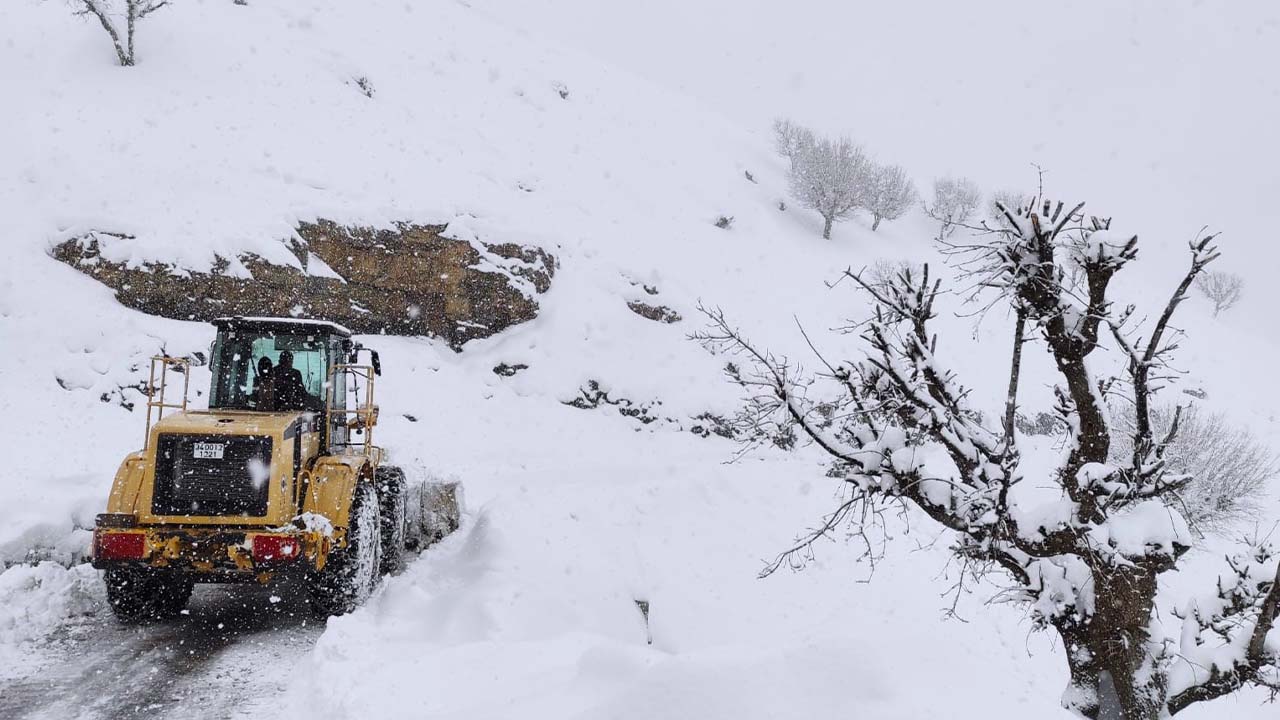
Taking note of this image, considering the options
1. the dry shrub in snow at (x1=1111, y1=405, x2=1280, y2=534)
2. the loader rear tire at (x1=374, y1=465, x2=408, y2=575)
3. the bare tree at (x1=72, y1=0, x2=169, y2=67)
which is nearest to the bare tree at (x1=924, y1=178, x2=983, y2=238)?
the dry shrub in snow at (x1=1111, y1=405, x2=1280, y2=534)

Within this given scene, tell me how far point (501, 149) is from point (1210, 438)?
22.5 m

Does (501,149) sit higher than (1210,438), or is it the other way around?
(501,149)

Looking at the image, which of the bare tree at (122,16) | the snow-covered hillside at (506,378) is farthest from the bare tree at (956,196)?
the bare tree at (122,16)

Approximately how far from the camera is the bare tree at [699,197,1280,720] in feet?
14.4

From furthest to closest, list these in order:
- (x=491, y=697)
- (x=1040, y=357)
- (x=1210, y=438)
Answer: (x=1040, y=357), (x=1210, y=438), (x=491, y=697)

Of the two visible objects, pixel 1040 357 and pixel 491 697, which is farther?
pixel 1040 357

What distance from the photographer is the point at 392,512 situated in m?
9.00

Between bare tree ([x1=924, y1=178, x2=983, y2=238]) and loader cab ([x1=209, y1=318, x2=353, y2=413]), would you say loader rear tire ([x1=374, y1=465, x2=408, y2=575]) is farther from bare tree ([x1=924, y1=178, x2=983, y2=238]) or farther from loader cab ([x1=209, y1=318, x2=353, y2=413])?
bare tree ([x1=924, y1=178, x2=983, y2=238])

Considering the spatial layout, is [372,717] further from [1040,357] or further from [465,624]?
[1040,357]

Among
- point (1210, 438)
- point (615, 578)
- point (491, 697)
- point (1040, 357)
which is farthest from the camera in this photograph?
point (1040, 357)

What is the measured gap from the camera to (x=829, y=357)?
2405cm

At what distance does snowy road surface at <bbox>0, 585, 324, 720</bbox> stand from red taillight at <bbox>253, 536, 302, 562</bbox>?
2.77 feet

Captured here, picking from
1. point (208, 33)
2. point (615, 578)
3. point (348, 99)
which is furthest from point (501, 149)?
point (615, 578)

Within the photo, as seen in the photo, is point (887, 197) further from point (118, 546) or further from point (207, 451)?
point (118, 546)
